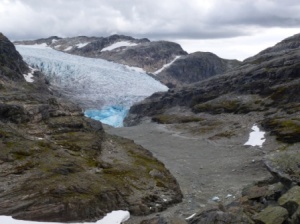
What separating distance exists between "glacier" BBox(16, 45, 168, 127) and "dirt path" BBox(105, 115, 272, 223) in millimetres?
42202

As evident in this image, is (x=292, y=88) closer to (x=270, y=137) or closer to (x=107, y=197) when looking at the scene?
(x=270, y=137)

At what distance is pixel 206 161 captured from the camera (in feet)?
190

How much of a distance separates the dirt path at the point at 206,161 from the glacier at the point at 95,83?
4220cm

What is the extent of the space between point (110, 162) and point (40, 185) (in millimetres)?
12982

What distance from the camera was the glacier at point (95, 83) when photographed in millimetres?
135625

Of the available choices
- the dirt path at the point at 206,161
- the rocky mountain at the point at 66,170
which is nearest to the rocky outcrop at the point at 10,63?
the dirt path at the point at 206,161

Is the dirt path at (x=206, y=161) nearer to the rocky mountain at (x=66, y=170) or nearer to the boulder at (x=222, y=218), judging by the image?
the rocky mountain at (x=66, y=170)

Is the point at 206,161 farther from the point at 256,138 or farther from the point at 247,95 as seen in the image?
the point at 247,95

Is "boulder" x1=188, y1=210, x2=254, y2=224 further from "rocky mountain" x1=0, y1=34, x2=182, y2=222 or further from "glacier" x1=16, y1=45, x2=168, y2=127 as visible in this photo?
"glacier" x1=16, y1=45, x2=168, y2=127

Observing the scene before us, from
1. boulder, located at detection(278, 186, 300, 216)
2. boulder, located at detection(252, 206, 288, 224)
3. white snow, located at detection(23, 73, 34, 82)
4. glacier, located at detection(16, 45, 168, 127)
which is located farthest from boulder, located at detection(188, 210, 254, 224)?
white snow, located at detection(23, 73, 34, 82)

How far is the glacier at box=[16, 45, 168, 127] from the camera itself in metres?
136

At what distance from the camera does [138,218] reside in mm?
33000

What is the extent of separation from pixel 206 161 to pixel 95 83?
314 feet

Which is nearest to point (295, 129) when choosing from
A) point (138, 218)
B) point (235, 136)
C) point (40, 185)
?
point (235, 136)
